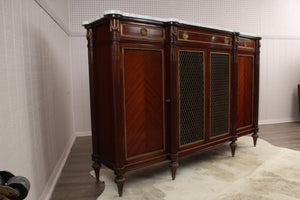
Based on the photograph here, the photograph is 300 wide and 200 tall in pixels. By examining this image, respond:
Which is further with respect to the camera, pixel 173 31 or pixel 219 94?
pixel 219 94

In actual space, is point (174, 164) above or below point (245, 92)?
below

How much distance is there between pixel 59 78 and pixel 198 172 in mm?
2086

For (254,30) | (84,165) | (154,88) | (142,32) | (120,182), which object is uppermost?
(254,30)

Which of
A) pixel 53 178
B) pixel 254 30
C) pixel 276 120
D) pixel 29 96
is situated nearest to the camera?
pixel 29 96

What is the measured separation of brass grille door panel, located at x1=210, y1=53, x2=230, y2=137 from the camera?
2.90 m

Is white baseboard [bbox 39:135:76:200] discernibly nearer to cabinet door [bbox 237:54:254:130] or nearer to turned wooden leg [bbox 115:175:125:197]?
turned wooden leg [bbox 115:175:125:197]

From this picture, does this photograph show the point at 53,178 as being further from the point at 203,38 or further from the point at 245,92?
the point at 245,92

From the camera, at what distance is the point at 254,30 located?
5.02 metres

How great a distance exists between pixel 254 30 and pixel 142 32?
3.72m

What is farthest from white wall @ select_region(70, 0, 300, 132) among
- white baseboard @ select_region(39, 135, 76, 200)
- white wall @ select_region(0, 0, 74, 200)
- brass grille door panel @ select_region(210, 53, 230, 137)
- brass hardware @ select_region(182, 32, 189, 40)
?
brass hardware @ select_region(182, 32, 189, 40)

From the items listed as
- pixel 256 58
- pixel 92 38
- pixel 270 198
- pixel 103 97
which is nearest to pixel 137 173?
pixel 103 97

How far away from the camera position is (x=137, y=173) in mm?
2730

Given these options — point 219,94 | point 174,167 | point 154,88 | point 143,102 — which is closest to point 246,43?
point 219,94

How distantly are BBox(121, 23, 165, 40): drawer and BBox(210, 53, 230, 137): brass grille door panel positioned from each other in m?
0.83
